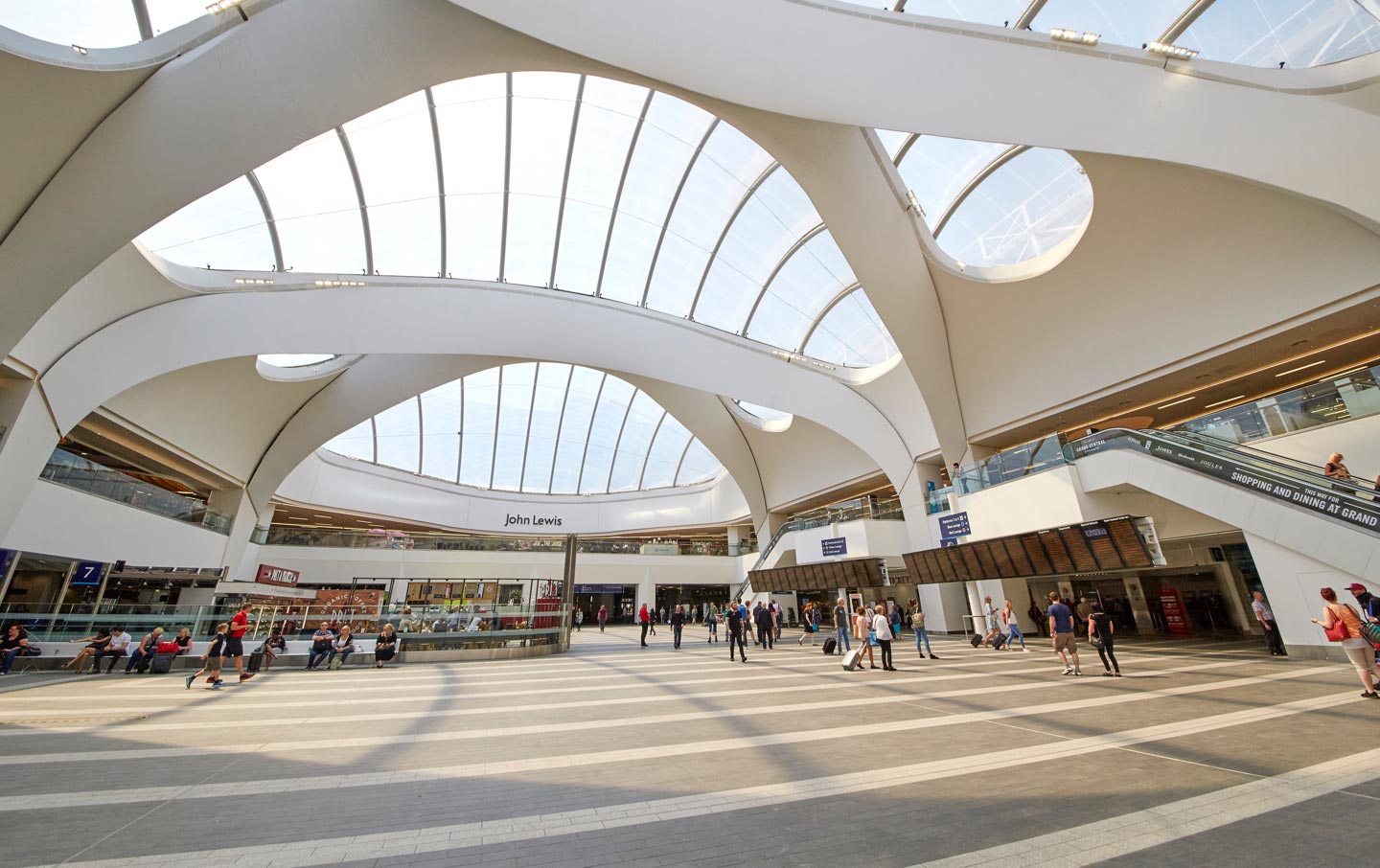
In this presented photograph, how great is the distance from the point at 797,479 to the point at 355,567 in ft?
85.4

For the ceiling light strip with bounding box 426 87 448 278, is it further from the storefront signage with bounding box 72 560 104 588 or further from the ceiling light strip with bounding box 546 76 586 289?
the storefront signage with bounding box 72 560 104 588

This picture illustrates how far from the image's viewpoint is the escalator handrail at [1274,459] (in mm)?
8945

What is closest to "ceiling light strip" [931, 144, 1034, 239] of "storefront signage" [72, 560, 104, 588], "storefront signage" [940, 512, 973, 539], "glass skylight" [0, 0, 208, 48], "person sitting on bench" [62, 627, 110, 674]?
"storefront signage" [940, 512, 973, 539]

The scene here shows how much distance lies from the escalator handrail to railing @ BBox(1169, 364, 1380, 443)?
277mm

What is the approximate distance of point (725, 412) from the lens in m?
30.5

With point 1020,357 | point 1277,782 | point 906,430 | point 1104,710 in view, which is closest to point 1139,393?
point 1020,357

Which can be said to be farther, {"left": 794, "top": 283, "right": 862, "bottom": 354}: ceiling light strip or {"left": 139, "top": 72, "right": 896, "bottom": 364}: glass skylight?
{"left": 794, "top": 283, "right": 862, "bottom": 354}: ceiling light strip

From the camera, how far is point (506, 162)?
1606 centimetres

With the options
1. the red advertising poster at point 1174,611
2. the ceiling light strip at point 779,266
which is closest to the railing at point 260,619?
the ceiling light strip at point 779,266

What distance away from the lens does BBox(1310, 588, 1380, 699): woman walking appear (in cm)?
640

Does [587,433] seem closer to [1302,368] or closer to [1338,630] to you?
[1302,368]

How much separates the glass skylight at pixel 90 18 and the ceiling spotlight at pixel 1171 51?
50.9 feet

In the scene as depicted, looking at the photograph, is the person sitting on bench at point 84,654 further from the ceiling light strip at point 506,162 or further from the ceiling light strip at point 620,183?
the ceiling light strip at point 620,183

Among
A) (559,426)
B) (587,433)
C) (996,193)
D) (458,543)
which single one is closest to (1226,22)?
(996,193)
